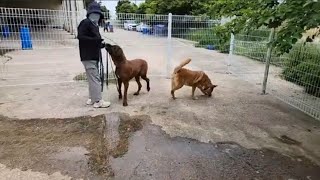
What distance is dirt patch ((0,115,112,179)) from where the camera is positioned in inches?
130

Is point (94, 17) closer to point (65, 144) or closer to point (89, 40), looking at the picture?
point (89, 40)

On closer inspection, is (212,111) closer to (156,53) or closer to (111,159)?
(111,159)

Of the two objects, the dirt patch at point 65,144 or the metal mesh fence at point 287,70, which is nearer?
the dirt patch at point 65,144

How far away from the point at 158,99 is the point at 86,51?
1.76 meters

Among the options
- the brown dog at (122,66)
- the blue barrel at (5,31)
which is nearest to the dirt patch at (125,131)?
the brown dog at (122,66)

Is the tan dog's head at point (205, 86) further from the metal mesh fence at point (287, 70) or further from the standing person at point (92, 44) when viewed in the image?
the standing person at point (92, 44)

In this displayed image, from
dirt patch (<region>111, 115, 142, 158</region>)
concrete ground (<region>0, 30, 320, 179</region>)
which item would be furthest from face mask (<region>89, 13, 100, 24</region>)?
dirt patch (<region>111, 115, 142, 158</region>)

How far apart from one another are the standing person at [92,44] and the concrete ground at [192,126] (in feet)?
1.65

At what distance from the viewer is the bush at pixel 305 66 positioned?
513 centimetres

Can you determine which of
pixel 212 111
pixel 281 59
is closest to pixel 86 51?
pixel 212 111

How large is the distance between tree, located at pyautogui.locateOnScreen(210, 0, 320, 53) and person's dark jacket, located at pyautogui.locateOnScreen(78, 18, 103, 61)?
7.81 feet

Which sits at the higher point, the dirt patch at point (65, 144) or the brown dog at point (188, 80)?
the brown dog at point (188, 80)

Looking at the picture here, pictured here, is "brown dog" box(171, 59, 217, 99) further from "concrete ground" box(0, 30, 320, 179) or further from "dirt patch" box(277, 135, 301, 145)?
"dirt patch" box(277, 135, 301, 145)

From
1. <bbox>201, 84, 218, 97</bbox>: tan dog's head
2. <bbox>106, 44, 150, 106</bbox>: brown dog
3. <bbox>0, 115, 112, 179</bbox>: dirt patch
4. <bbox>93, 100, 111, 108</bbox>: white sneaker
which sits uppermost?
<bbox>106, 44, 150, 106</bbox>: brown dog
